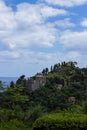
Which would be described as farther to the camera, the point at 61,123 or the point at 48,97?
the point at 48,97

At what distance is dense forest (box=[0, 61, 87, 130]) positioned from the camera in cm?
1084

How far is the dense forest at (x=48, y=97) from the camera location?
35.6 ft

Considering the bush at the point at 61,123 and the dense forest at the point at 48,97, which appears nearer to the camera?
the bush at the point at 61,123

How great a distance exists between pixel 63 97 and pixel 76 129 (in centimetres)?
2570

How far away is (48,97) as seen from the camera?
32250 mm

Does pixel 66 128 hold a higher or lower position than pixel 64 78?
lower

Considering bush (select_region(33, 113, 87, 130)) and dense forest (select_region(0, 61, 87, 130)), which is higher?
dense forest (select_region(0, 61, 87, 130))

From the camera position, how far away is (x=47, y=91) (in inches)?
1411

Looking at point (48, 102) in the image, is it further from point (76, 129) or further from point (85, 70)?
point (76, 129)

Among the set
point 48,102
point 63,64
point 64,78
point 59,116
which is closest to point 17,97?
point 59,116

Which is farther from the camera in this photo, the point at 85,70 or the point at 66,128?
the point at 85,70

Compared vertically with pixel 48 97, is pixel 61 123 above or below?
below

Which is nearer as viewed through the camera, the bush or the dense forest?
the bush

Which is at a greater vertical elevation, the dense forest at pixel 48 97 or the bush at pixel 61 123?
the dense forest at pixel 48 97
